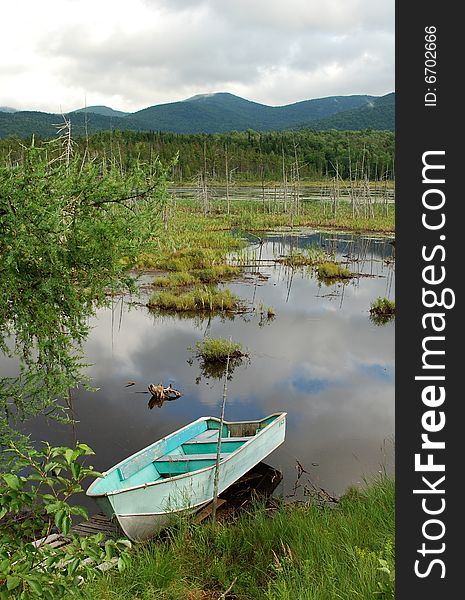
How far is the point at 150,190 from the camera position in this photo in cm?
573

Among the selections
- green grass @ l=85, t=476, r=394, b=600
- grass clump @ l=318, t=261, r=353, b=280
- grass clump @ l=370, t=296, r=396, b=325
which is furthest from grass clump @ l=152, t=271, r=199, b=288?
green grass @ l=85, t=476, r=394, b=600

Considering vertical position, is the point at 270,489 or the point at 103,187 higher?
the point at 103,187

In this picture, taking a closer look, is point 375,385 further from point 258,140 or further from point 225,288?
point 258,140

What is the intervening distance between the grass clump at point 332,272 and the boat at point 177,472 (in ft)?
48.5

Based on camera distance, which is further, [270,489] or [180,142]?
[180,142]

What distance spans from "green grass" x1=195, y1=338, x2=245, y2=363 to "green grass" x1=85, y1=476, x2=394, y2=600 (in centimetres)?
773

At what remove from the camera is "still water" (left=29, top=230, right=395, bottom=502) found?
9820 mm

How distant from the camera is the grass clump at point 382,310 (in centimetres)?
1764

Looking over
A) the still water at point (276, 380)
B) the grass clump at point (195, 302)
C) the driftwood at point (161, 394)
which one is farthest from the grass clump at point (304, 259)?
the driftwood at point (161, 394)

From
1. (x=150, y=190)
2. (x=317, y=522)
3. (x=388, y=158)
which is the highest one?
(x=388, y=158)

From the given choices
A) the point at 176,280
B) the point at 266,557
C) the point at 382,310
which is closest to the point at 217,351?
the point at 382,310

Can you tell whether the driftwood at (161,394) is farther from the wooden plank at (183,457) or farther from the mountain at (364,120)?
the mountain at (364,120)

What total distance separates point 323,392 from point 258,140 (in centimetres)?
7501

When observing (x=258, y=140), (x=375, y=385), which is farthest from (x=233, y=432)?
(x=258, y=140)
